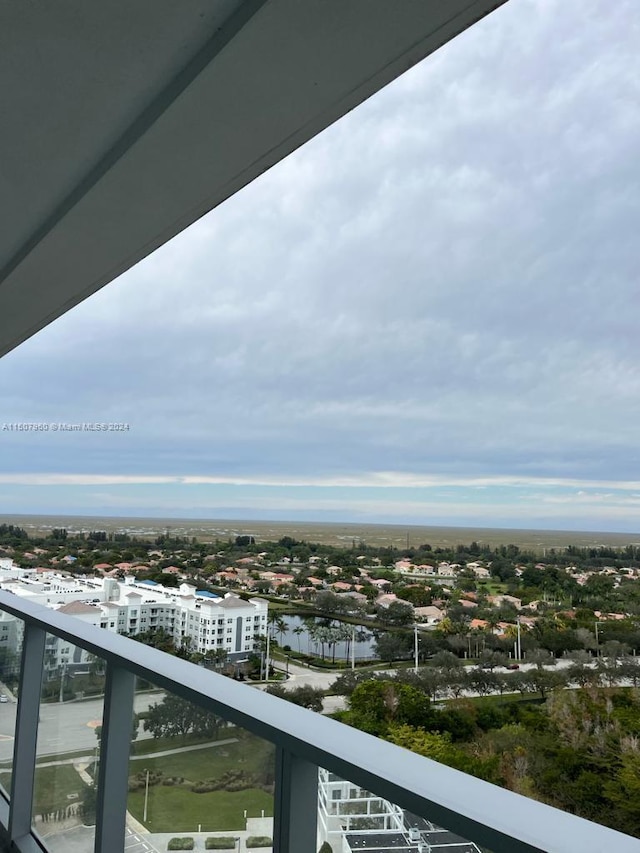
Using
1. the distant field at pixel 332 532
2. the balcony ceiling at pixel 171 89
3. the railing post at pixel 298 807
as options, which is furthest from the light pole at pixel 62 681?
the distant field at pixel 332 532

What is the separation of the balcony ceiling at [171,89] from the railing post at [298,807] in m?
1.10

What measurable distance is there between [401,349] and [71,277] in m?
3.45

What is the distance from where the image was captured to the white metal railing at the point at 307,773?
0.63 metres

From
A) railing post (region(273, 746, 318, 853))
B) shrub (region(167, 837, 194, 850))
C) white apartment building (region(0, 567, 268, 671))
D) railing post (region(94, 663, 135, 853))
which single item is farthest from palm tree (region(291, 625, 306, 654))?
railing post (region(273, 746, 318, 853))

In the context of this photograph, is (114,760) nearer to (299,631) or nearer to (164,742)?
(164,742)

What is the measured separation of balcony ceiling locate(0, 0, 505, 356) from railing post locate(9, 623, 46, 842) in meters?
1.44

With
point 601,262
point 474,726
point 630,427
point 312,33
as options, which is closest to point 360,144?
point 601,262

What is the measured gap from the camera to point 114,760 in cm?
148

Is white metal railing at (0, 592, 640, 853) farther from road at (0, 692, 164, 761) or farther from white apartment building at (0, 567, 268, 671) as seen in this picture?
white apartment building at (0, 567, 268, 671)

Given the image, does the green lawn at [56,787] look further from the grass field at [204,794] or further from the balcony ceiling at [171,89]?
the balcony ceiling at [171,89]

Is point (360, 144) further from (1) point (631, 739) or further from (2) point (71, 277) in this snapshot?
(1) point (631, 739)

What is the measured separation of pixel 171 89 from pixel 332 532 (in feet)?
10.2

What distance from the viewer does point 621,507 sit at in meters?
2.78

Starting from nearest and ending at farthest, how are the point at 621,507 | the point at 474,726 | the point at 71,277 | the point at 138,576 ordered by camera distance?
1. the point at 71,277
2. the point at 474,726
3. the point at 621,507
4. the point at 138,576
